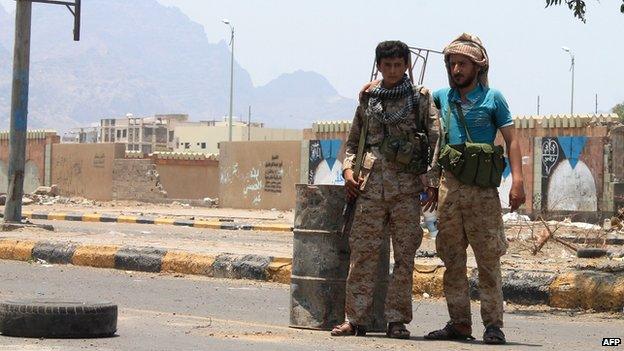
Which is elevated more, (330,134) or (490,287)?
(330,134)

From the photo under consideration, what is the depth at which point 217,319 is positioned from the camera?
8.70 meters

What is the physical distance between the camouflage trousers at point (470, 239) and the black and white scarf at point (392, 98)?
1.43 ft

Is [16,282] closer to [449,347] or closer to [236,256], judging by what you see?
[236,256]

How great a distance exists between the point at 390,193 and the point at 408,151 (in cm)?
26

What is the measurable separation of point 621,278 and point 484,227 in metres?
2.70

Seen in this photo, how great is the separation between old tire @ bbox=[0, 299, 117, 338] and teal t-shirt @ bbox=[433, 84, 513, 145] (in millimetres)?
2241

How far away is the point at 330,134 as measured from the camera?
1518 inches

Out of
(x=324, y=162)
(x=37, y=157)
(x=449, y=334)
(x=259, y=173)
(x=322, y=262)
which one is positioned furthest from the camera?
(x=37, y=157)

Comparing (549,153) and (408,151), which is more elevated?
(549,153)

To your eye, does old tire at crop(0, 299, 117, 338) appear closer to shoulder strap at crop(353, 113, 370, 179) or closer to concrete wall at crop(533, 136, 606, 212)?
shoulder strap at crop(353, 113, 370, 179)

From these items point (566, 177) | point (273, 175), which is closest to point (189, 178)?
point (273, 175)

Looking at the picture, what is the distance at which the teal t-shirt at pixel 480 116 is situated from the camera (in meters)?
7.41

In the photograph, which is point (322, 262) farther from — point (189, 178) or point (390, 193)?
point (189, 178)

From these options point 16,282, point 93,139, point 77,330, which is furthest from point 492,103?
point 93,139
